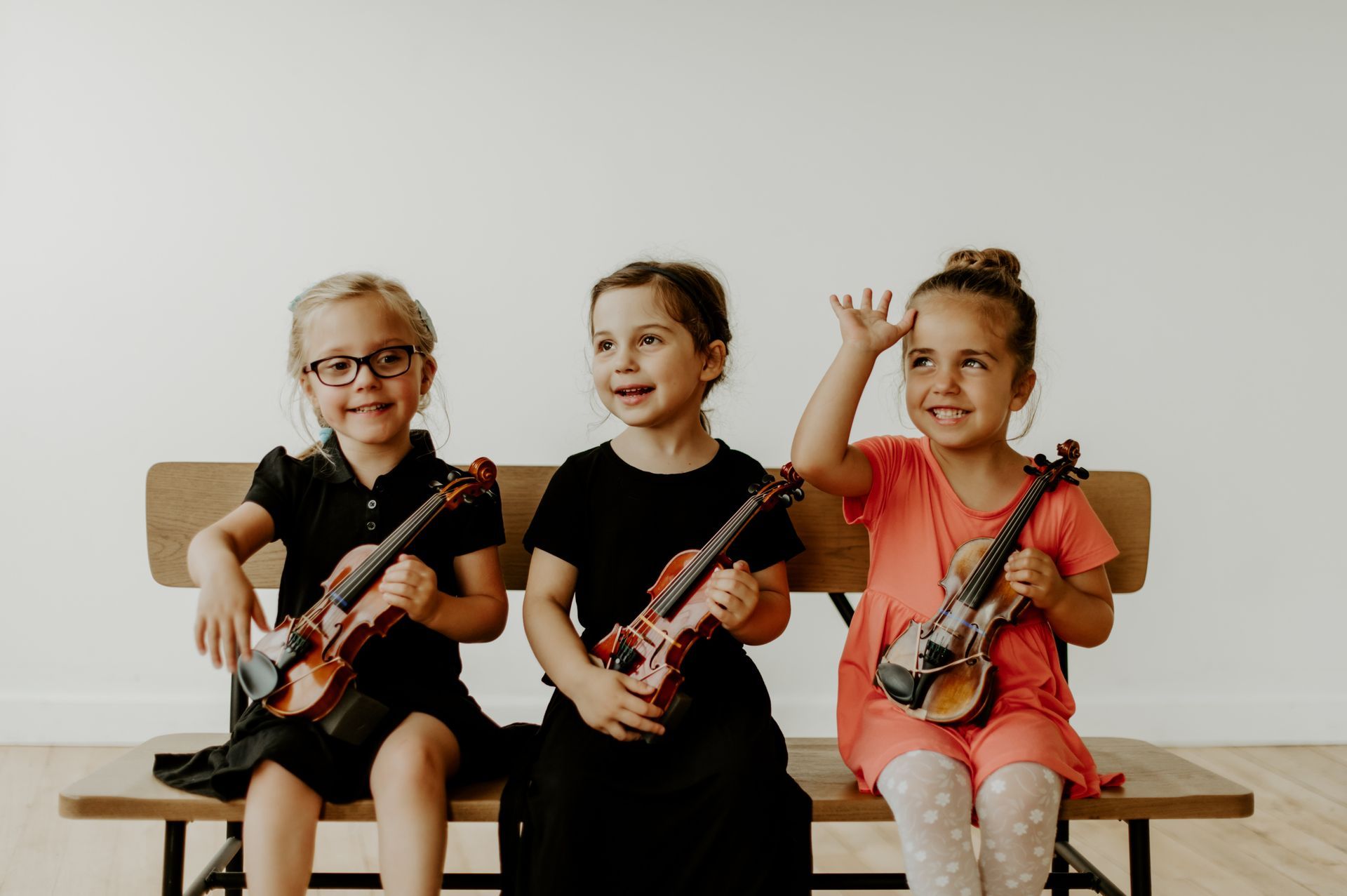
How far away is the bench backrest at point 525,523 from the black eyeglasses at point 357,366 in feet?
0.90

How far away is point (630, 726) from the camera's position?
1543 mm

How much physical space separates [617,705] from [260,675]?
477 millimetres

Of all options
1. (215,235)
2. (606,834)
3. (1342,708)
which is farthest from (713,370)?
Answer: (1342,708)

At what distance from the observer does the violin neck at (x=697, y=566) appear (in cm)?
156

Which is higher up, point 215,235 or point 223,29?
point 223,29


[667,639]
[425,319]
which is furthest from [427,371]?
[667,639]

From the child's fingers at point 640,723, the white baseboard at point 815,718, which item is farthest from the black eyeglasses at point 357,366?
the white baseboard at point 815,718

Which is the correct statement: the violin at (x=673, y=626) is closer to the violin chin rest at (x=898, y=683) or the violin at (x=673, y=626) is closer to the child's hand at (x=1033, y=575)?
the violin chin rest at (x=898, y=683)

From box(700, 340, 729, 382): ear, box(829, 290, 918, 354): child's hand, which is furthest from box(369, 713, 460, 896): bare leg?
box(829, 290, 918, 354): child's hand

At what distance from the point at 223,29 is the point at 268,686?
7.50ft

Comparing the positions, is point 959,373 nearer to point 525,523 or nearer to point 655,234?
point 525,523

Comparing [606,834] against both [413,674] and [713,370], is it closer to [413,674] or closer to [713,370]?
[413,674]

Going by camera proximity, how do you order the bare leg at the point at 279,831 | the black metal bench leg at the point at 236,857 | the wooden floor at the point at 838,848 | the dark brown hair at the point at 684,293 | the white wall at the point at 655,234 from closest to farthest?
1. the bare leg at the point at 279,831
2. the dark brown hair at the point at 684,293
3. the black metal bench leg at the point at 236,857
4. the wooden floor at the point at 838,848
5. the white wall at the point at 655,234

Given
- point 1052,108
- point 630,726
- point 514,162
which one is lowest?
point 630,726
